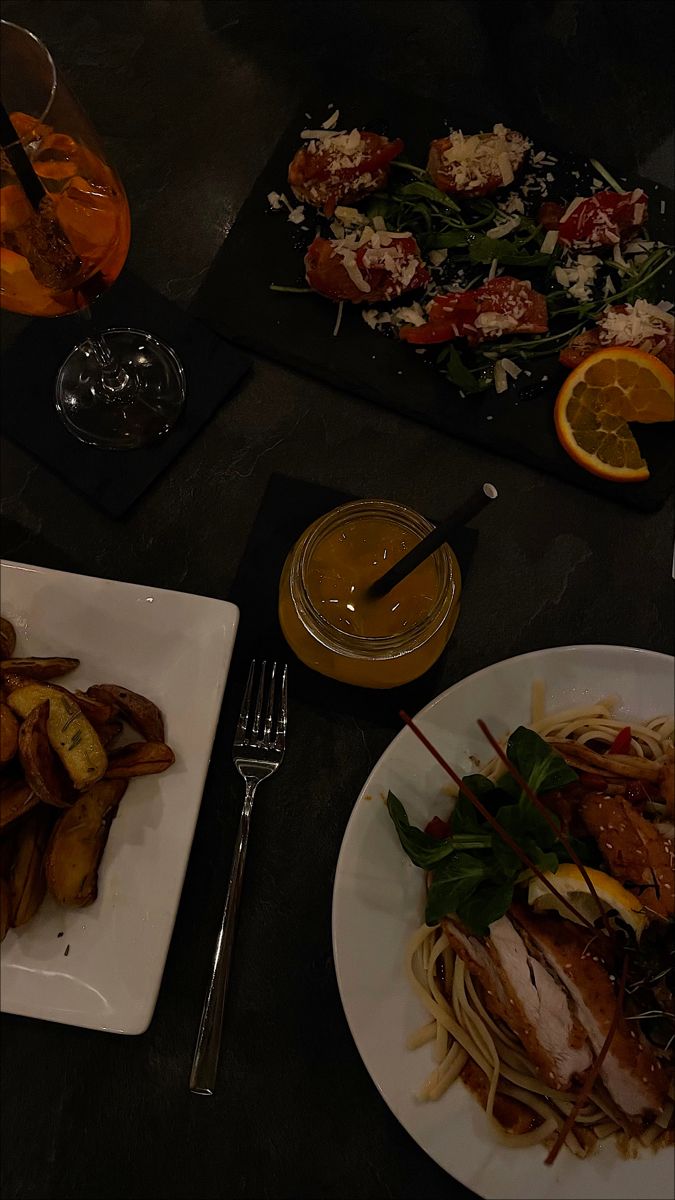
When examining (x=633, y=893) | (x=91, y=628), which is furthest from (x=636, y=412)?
(x=91, y=628)

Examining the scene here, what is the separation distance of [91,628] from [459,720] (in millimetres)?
616

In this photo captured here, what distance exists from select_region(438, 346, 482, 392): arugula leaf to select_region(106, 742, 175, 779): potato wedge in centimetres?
86

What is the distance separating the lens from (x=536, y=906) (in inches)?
49.9

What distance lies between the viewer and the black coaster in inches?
61.5

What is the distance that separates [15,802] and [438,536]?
0.71 meters

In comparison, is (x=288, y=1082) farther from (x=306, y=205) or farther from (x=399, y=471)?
(x=306, y=205)

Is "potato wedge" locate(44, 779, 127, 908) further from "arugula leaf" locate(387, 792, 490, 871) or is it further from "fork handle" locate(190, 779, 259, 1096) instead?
"arugula leaf" locate(387, 792, 490, 871)

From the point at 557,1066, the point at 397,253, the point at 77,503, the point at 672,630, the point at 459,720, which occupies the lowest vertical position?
the point at 77,503

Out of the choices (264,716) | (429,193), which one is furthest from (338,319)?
(264,716)

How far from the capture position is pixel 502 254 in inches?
64.1

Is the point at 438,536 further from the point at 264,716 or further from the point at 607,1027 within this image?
the point at 607,1027

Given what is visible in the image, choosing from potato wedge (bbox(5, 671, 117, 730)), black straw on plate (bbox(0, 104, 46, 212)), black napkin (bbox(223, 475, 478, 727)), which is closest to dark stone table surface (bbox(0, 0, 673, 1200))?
black napkin (bbox(223, 475, 478, 727))

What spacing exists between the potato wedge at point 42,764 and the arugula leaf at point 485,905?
1.98ft

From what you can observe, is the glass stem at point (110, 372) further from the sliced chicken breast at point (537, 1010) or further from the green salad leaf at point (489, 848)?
the sliced chicken breast at point (537, 1010)
